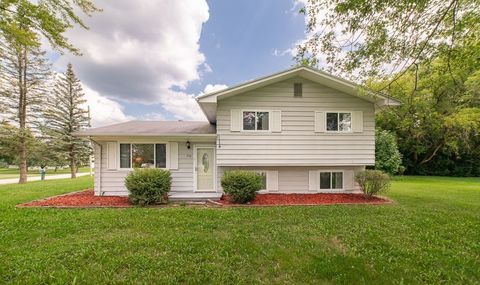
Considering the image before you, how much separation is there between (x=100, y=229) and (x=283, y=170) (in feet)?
22.5

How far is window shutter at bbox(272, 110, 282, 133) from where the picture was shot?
922 cm

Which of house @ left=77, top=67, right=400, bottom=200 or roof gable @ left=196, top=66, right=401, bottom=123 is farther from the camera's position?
house @ left=77, top=67, right=400, bottom=200

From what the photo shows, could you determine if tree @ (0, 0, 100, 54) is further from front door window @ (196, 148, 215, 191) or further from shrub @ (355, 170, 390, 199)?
shrub @ (355, 170, 390, 199)

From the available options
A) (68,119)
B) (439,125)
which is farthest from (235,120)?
(68,119)

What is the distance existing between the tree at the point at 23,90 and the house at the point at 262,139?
12.6 m

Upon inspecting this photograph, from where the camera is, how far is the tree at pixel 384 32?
17.8 ft

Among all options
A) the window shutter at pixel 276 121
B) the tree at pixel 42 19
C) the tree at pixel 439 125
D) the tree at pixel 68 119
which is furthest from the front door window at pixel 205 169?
the tree at pixel 68 119

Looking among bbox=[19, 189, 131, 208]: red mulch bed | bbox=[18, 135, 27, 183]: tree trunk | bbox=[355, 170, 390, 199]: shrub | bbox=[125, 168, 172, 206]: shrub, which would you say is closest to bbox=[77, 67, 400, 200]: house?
bbox=[355, 170, 390, 199]: shrub

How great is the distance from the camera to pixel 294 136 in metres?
9.30

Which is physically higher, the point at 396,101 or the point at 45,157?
the point at 396,101

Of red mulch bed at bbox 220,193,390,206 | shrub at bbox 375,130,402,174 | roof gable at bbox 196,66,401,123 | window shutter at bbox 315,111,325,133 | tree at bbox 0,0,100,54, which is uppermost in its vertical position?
tree at bbox 0,0,100,54

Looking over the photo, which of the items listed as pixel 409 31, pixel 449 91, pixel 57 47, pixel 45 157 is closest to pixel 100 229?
pixel 57 47

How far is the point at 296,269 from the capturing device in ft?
11.7

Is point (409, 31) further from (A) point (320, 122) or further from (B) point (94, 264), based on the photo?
(B) point (94, 264)
